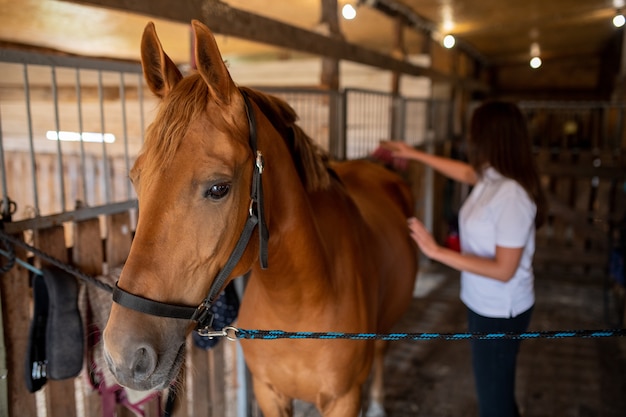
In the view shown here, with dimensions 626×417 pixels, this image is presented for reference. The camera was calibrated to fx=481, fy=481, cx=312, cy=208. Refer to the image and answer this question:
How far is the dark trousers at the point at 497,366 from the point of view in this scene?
75.2 inches

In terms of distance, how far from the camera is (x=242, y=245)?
113 centimetres

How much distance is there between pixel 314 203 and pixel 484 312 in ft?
2.99

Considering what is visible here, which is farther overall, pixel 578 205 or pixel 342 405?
pixel 578 205

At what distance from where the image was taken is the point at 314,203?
159cm

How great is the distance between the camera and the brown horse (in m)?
0.99

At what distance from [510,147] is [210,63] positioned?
4.39ft

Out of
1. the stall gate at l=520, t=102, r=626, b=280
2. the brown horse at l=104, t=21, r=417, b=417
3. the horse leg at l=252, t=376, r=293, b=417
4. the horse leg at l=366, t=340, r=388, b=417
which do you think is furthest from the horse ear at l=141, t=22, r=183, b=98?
the stall gate at l=520, t=102, r=626, b=280

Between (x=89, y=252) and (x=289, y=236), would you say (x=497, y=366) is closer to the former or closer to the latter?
(x=289, y=236)

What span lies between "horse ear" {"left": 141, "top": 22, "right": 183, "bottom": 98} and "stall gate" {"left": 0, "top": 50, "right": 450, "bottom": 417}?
→ 0.09m

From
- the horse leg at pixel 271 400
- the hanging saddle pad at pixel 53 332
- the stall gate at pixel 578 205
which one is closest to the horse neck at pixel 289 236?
the horse leg at pixel 271 400

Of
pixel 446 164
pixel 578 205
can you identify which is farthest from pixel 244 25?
pixel 578 205

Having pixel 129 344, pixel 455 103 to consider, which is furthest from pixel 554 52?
pixel 129 344

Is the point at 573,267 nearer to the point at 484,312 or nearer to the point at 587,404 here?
the point at 587,404

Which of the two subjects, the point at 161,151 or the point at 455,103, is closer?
the point at 161,151
